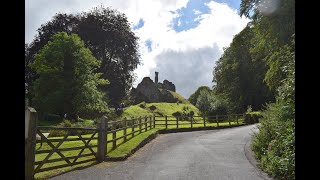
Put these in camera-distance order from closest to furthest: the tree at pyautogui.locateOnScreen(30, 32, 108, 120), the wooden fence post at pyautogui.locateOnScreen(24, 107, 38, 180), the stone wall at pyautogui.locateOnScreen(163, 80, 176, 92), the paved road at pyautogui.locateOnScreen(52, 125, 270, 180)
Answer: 1. the wooden fence post at pyautogui.locateOnScreen(24, 107, 38, 180)
2. the paved road at pyautogui.locateOnScreen(52, 125, 270, 180)
3. the tree at pyautogui.locateOnScreen(30, 32, 108, 120)
4. the stone wall at pyautogui.locateOnScreen(163, 80, 176, 92)

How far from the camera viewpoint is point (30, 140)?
9.46 m

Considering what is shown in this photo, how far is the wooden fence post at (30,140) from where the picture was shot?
918cm

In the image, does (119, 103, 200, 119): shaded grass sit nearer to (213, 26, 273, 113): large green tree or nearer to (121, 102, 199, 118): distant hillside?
(121, 102, 199, 118): distant hillside

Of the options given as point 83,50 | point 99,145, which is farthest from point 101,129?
point 83,50

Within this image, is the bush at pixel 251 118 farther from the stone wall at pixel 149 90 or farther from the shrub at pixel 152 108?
the stone wall at pixel 149 90

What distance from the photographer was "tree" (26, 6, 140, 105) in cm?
4786

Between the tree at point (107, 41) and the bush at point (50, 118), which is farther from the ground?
the tree at point (107, 41)

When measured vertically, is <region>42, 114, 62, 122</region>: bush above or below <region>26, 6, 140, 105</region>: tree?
below

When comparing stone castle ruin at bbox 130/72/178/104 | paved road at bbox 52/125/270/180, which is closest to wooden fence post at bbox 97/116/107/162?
paved road at bbox 52/125/270/180

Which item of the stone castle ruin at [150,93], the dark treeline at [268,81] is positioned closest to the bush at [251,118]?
the dark treeline at [268,81]

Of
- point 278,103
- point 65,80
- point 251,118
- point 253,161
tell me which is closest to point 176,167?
point 253,161

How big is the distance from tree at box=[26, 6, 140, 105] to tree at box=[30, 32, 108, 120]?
34.9 feet

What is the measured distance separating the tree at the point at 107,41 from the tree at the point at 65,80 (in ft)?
34.9

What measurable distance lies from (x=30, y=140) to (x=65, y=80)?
26.8 metres
